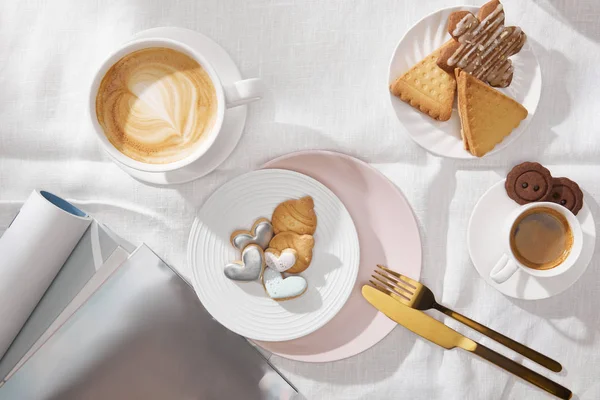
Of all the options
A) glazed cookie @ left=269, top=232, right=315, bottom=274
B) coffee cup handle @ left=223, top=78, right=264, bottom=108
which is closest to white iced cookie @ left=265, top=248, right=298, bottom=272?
glazed cookie @ left=269, top=232, right=315, bottom=274

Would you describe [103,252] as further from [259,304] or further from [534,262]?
[534,262]

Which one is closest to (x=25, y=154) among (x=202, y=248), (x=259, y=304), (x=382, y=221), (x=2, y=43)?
(x=2, y=43)

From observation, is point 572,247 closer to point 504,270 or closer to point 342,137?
point 504,270

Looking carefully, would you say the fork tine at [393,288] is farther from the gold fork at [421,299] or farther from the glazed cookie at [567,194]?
the glazed cookie at [567,194]

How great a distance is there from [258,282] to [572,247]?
0.43 m

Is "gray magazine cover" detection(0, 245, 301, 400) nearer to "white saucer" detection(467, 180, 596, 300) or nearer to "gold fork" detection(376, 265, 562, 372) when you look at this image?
"gold fork" detection(376, 265, 562, 372)

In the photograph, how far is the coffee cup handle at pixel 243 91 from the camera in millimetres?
737

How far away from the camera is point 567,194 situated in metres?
0.82

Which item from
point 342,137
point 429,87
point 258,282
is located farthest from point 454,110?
point 258,282

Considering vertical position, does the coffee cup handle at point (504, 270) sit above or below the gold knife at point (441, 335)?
above

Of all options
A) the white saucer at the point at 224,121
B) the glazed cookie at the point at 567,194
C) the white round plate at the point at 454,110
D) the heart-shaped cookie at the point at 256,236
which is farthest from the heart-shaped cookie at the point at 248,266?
the glazed cookie at the point at 567,194

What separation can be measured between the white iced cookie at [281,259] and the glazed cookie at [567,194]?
0.37 meters

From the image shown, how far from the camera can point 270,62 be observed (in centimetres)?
86

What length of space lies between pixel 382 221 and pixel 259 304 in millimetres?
211
